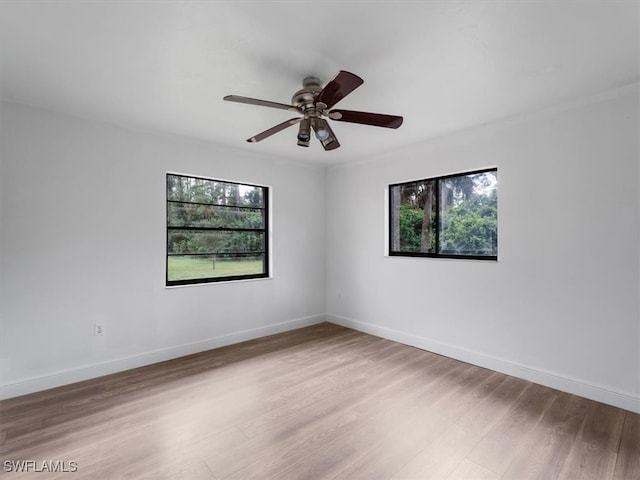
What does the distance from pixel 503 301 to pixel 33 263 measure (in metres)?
4.21

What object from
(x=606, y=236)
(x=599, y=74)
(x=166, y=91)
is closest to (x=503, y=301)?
(x=606, y=236)

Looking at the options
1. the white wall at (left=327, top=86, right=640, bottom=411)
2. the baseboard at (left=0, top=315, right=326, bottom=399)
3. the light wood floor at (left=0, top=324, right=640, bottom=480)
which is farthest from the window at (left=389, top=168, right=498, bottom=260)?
the baseboard at (left=0, top=315, right=326, bottom=399)

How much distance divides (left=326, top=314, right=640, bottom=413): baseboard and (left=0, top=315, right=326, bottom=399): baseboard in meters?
1.47

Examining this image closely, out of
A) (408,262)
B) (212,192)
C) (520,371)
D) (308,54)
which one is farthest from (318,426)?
(212,192)

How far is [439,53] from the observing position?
193cm

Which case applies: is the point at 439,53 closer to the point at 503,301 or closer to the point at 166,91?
the point at 166,91

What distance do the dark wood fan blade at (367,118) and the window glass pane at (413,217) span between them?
1.74m

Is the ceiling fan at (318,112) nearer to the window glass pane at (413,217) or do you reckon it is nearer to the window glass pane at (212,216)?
the window glass pane at (413,217)

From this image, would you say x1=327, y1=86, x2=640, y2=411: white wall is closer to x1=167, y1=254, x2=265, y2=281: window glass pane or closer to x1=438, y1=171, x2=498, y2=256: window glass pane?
x1=438, y1=171, x2=498, y2=256: window glass pane

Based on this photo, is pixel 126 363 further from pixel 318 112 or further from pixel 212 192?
pixel 318 112

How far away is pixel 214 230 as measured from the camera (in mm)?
3842

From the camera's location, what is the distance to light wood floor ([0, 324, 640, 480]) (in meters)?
1.78

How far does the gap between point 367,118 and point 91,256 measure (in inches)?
108

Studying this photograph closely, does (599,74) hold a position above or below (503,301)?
above
